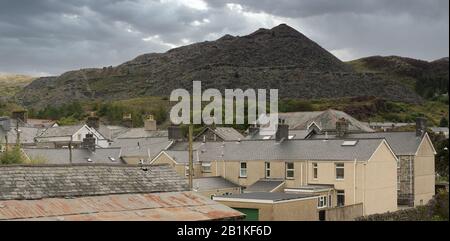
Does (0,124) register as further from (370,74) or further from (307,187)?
(370,74)

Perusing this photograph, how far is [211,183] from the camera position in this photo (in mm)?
38594

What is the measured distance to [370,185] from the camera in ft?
117

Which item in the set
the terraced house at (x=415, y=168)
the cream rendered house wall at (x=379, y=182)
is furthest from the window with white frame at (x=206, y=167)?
the terraced house at (x=415, y=168)

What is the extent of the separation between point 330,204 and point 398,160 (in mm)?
9282

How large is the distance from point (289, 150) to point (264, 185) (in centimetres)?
364

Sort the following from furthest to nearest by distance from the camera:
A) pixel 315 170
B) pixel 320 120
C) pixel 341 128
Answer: pixel 320 120 → pixel 341 128 → pixel 315 170

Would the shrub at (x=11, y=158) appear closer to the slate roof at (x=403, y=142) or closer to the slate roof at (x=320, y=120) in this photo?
the slate roof at (x=403, y=142)

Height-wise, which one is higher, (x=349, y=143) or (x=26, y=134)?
(x=349, y=143)

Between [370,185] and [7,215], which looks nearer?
[7,215]

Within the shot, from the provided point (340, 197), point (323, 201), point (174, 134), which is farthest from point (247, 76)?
point (323, 201)

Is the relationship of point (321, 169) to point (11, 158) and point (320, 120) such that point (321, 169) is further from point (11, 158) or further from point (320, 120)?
point (320, 120)

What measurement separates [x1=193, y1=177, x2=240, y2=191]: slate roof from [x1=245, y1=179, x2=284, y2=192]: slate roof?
196cm

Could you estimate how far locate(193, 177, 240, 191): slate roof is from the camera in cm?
3662
